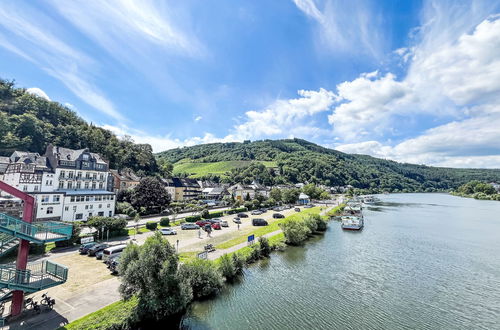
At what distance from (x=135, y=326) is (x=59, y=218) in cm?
3765

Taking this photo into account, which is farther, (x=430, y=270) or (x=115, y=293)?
(x=430, y=270)

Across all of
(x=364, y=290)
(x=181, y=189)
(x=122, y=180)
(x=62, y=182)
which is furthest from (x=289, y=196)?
(x=62, y=182)

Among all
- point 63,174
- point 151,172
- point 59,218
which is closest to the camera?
point 59,218

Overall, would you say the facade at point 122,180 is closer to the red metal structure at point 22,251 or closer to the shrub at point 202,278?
the shrub at point 202,278

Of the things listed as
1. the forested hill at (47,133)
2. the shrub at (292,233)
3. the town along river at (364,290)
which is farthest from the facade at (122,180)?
the town along river at (364,290)

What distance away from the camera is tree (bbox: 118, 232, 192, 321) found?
16641 millimetres

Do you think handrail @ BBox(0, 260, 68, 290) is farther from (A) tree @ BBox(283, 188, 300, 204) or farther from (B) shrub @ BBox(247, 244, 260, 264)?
(A) tree @ BBox(283, 188, 300, 204)

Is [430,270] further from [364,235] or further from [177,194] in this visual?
[177,194]

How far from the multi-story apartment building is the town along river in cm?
3646

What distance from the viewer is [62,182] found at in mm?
48812

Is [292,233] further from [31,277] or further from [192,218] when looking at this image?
[31,277]

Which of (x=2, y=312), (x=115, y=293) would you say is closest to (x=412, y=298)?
(x=115, y=293)

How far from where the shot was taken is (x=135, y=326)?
52.8 ft

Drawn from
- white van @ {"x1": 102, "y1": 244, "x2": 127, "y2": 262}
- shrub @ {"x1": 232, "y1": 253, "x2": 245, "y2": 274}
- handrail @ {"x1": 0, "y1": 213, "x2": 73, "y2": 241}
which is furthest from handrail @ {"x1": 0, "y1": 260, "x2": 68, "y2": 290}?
shrub @ {"x1": 232, "y1": 253, "x2": 245, "y2": 274}
